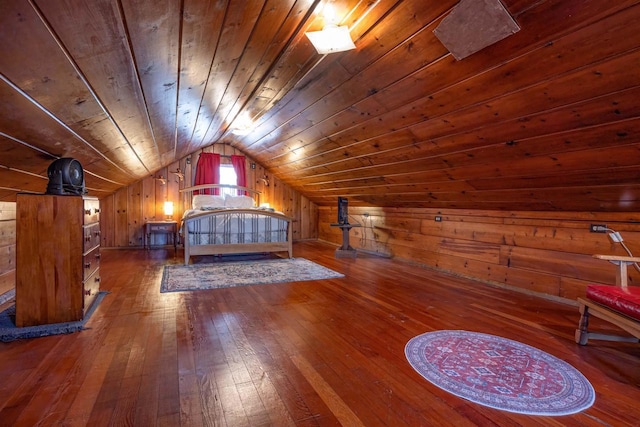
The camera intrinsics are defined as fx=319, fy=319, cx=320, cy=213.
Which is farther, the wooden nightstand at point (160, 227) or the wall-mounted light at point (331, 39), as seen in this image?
the wooden nightstand at point (160, 227)

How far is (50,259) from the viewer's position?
2094 millimetres

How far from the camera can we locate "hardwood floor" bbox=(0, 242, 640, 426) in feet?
4.28

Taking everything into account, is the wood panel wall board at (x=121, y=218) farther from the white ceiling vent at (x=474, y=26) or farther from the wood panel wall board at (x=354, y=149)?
the white ceiling vent at (x=474, y=26)

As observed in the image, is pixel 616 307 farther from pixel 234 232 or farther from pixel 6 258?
pixel 6 258

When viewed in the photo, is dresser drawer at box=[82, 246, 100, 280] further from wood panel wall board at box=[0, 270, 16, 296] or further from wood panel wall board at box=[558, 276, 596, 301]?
wood panel wall board at box=[558, 276, 596, 301]

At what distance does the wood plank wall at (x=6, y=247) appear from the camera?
2725mm

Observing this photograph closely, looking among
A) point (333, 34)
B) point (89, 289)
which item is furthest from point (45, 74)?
point (89, 289)

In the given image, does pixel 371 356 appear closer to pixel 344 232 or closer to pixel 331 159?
pixel 331 159

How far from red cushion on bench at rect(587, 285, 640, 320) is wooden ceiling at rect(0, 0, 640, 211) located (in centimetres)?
83

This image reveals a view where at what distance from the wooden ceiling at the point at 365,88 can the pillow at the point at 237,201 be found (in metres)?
2.68

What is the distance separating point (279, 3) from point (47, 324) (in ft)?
7.94

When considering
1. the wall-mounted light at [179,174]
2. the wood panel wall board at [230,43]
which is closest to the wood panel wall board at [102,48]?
the wood panel wall board at [230,43]

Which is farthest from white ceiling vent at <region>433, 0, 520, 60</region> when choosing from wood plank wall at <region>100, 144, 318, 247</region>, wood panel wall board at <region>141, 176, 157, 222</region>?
wood panel wall board at <region>141, 176, 157, 222</region>

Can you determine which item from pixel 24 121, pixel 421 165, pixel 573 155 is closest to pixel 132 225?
pixel 24 121
